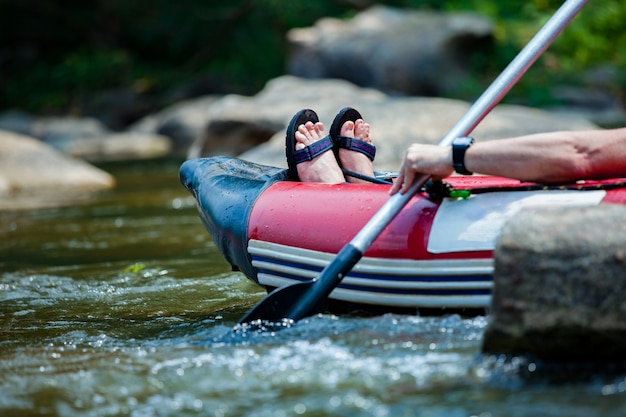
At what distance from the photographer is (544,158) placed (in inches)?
102

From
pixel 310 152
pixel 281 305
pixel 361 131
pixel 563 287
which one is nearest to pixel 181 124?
pixel 361 131

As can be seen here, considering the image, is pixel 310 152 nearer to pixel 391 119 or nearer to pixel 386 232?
pixel 386 232

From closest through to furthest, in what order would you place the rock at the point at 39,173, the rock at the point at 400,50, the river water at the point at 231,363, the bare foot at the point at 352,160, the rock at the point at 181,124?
1. the river water at the point at 231,363
2. the bare foot at the point at 352,160
3. the rock at the point at 39,173
4. the rock at the point at 400,50
5. the rock at the point at 181,124

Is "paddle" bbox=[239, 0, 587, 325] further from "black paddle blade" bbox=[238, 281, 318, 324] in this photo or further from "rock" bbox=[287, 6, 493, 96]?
"rock" bbox=[287, 6, 493, 96]

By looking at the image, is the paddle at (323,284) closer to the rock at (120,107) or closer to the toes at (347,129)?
the toes at (347,129)

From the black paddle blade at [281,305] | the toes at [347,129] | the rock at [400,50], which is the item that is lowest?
the black paddle blade at [281,305]

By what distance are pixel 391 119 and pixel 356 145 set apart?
12.1ft

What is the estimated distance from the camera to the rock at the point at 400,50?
11.4m

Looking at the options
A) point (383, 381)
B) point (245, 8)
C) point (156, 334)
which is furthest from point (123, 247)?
point (245, 8)

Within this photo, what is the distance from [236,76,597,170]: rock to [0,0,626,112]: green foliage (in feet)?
19.1

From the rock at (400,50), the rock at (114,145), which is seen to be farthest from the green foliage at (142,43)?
the rock at (114,145)

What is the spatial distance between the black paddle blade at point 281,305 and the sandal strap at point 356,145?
0.82 m

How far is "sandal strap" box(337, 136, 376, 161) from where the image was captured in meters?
3.34

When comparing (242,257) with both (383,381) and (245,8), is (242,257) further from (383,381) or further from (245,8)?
(245,8)
